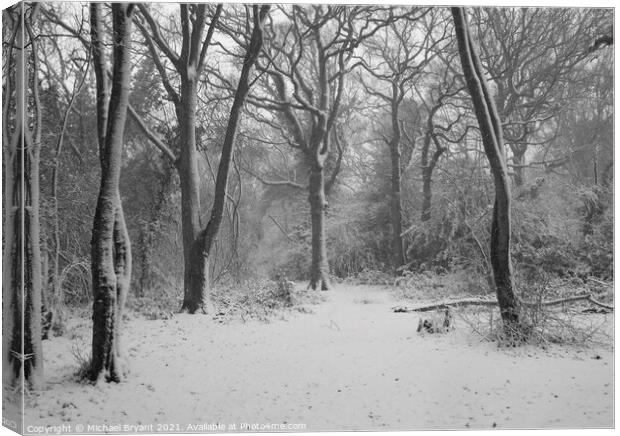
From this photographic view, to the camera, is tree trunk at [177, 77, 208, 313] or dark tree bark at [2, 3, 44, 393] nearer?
dark tree bark at [2, 3, 44, 393]

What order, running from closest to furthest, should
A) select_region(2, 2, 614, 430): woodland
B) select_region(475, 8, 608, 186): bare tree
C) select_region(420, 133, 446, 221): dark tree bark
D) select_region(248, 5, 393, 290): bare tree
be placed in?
1. select_region(2, 2, 614, 430): woodland
2. select_region(475, 8, 608, 186): bare tree
3. select_region(248, 5, 393, 290): bare tree
4. select_region(420, 133, 446, 221): dark tree bark

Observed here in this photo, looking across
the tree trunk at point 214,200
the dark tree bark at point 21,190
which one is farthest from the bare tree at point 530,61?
the dark tree bark at point 21,190

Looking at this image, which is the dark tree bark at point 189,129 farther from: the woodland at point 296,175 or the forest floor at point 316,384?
the forest floor at point 316,384

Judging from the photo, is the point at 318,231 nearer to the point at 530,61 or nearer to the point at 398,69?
the point at 398,69

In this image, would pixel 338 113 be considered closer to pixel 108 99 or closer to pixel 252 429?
pixel 108 99

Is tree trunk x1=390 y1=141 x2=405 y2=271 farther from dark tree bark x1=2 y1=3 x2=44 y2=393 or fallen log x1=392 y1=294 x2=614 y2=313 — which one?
dark tree bark x1=2 y1=3 x2=44 y2=393

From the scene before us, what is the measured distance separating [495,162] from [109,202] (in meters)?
2.85

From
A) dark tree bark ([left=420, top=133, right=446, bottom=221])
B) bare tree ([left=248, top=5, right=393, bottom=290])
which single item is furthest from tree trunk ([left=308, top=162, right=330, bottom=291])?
dark tree bark ([left=420, top=133, right=446, bottom=221])

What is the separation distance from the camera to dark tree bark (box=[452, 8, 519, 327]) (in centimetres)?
396

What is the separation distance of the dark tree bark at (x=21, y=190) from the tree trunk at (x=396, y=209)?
2.64 m

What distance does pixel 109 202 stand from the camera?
3.35 metres

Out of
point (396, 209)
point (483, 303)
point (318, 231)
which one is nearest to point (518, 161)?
point (396, 209)

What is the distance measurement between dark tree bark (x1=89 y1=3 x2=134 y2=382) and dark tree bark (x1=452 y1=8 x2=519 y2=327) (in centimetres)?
243

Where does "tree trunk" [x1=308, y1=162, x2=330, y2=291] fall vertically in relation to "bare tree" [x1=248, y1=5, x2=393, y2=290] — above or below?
below
